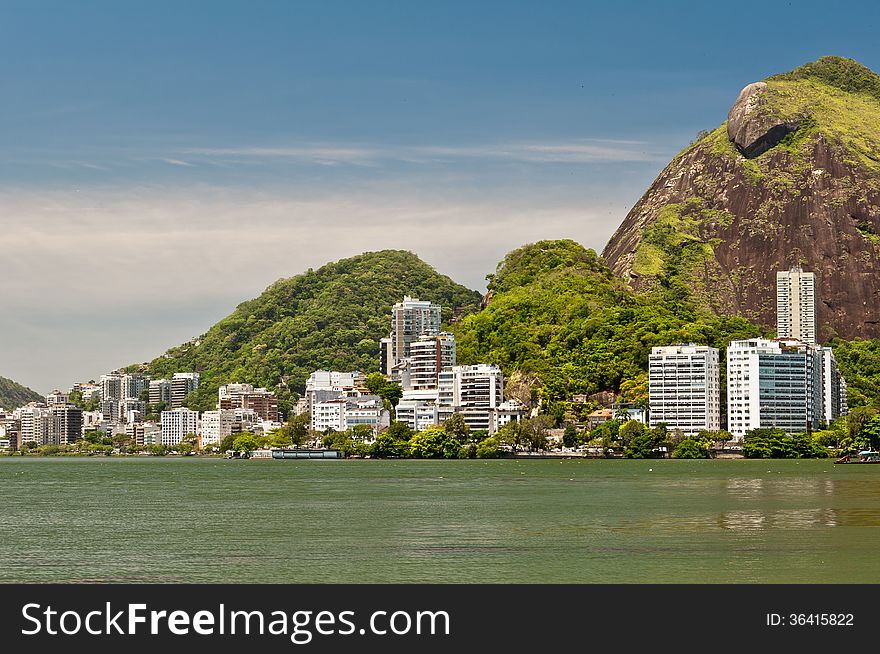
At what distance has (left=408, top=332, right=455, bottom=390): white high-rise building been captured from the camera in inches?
7689

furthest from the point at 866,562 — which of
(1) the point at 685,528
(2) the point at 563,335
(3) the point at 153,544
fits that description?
(2) the point at 563,335

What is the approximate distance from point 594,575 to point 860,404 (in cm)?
17228

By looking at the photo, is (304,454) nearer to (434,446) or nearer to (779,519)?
(434,446)

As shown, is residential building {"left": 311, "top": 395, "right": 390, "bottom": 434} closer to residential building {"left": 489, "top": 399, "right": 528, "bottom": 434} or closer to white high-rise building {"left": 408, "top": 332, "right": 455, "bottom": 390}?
white high-rise building {"left": 408, "top": 332, "right": 455, "bottom": 390}

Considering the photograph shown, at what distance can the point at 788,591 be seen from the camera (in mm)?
28922

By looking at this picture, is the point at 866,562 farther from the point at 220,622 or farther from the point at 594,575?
the point at 220,622

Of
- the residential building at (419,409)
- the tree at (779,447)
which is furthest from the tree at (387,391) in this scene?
the tree at (779,447)

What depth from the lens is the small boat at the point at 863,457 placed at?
12850 centimetres

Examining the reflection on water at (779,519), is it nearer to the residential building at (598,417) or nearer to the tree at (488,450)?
the tree at (488,450)

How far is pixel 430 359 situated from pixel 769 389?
57494 mm

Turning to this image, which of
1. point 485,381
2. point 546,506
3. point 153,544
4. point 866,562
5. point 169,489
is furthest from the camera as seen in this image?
point 485,381

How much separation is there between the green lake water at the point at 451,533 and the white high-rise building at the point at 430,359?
112547 mm

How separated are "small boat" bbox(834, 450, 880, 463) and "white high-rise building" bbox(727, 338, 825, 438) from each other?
1797 cm

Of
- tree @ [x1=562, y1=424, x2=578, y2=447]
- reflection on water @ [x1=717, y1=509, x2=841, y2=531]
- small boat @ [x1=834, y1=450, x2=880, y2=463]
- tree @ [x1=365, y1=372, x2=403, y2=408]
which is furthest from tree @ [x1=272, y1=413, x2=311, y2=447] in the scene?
reflection on water @ [x1=717, y1=509, x2=841, y2=531]
